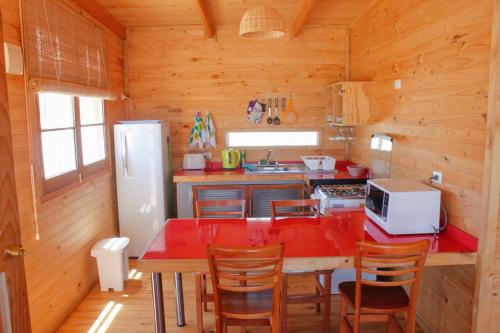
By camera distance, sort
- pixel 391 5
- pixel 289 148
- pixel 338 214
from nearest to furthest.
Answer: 1. pixel 338 214
2. pixel 391 5
3. pixel 289 148

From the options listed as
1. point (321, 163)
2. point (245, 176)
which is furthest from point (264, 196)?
point (321, 163)

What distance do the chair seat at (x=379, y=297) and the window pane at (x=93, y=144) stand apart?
2.57 m

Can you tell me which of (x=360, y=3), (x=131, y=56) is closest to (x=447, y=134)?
(x=360, y=3)

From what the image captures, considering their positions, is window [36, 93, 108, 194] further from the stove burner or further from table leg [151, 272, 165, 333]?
the stove burner

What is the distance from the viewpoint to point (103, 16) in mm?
4047

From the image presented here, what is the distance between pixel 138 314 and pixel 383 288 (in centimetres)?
191

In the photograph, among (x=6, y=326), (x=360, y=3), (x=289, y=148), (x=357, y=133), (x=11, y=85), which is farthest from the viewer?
(x=289, y=148)

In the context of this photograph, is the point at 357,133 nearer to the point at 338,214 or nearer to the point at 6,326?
the point at 338,214

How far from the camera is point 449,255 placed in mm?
2248

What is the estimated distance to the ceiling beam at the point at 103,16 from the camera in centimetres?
361

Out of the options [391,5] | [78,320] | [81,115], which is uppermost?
[391,5]

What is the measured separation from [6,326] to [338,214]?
223cm

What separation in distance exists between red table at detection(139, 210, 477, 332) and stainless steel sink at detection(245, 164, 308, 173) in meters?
1.67

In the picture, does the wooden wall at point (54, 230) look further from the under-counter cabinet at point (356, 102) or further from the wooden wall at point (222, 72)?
the under-counter cabinet at point (356, 102)
